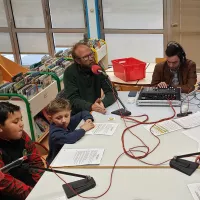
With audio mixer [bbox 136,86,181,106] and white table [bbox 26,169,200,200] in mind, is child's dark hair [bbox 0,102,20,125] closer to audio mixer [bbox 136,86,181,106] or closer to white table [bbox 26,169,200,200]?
white table [bbox 26,169,200,200]

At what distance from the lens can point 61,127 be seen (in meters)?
2.23

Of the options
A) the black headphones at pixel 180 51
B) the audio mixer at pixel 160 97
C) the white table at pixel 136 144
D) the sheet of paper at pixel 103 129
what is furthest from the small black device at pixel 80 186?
the black headphones at pixel 180 51

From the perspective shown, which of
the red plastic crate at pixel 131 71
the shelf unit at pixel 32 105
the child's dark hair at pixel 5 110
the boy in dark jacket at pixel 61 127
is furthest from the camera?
the red plastic crate at pixel 131 71

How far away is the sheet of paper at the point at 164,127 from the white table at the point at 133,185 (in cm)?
47

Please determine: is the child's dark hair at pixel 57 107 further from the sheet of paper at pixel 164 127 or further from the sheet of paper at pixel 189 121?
the sheet of paper at pixel 189 121

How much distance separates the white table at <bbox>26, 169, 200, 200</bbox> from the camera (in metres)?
1.48

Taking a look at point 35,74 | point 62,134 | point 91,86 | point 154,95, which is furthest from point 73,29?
point 62,134

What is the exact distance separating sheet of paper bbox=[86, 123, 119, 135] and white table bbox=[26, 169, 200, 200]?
464 mm

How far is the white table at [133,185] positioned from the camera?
4.86 ft

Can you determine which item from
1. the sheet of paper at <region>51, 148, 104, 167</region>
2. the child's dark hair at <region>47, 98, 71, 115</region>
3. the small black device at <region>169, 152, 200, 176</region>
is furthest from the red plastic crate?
the small black device at <region>169, 152, 200, 176</region>

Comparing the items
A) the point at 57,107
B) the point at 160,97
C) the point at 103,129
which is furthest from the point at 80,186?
the point at 160,97

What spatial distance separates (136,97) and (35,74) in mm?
1465

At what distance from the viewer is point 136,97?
9.14ft

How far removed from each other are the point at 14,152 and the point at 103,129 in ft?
2.13
